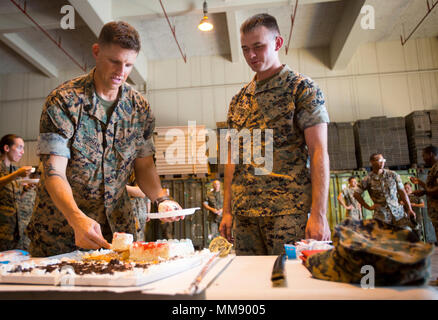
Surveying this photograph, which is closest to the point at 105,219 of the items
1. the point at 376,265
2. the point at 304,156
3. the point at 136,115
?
the point at 136,115

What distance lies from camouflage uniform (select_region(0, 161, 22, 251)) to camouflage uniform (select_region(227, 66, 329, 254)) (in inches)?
150

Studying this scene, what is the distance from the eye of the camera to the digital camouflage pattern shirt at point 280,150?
1941 mm

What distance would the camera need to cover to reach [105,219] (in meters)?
2.02

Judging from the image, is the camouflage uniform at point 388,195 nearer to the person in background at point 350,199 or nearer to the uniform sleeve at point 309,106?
the person in background at point 350,199

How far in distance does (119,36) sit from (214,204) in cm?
826

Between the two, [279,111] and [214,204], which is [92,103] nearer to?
[279,111]

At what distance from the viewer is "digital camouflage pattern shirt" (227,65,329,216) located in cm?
194

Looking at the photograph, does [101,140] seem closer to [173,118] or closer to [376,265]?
[376,265]

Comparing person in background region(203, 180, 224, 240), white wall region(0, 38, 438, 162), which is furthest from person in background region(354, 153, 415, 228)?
white wall region(0, 38, 438, 162)

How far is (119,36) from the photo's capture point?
1.86 meters

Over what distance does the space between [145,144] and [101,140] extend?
0.31 metres

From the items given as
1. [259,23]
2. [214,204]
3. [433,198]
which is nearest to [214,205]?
[214,204]

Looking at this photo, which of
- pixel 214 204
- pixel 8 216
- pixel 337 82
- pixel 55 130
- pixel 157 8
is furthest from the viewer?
pixel 337 82

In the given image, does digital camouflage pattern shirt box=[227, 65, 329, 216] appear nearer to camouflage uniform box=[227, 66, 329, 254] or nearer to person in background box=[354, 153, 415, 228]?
camouflage uniform box=[227, 66, 329, 254]
